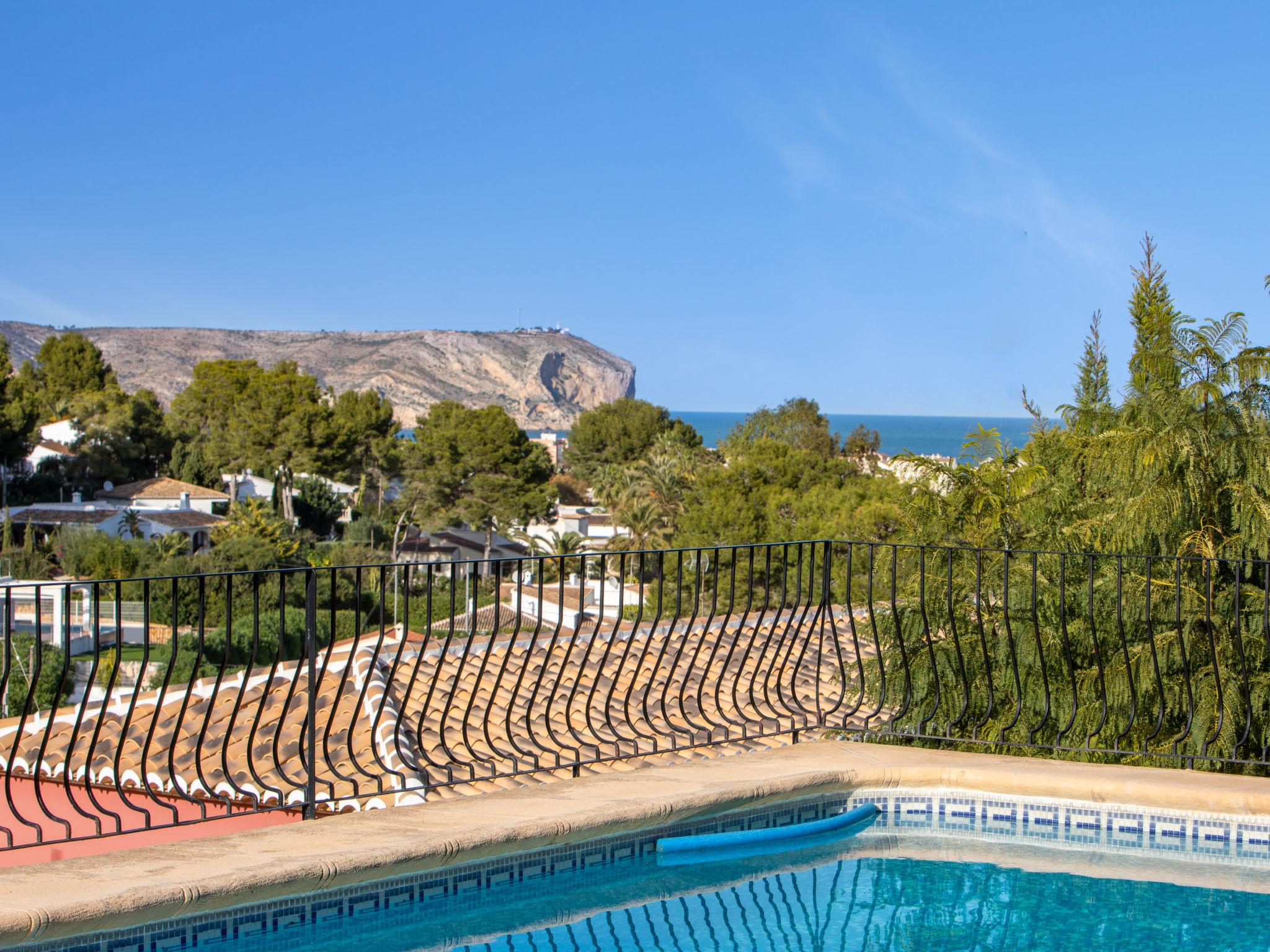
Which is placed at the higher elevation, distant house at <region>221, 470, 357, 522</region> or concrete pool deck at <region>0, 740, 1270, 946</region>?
distant house at <region>221, 470, 357, 522</region>

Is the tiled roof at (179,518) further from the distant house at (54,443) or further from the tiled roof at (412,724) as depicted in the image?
the tiled roof at (412,724)

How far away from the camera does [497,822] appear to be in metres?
4.00

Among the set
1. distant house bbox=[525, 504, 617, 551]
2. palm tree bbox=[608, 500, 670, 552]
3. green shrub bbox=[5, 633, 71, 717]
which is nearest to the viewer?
green shrub bbox=[5, 633, 71, 717]

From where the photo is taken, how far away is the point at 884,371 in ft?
354

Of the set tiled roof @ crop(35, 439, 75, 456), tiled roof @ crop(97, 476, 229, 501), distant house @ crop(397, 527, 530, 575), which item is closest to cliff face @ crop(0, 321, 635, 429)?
tiled roof @ crop(35, 439, 75, 456)

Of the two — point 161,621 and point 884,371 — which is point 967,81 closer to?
point 161,621

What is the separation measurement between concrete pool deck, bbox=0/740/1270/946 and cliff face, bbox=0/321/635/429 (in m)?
134

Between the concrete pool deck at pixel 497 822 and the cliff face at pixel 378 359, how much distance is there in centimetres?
13432

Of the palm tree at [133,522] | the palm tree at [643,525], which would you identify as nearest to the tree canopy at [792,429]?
the palm tree at [643,525]

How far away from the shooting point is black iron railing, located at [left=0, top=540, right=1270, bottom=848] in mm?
4230

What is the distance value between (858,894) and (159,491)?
55.6m

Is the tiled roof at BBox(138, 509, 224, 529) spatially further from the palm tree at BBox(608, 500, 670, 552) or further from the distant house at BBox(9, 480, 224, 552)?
the palm tree at BBox(608, 500, 670, 552)

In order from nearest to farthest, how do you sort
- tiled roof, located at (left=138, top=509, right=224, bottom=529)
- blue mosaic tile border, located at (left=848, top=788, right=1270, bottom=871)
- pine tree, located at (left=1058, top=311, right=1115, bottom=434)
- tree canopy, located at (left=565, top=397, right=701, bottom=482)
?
blue mosaic tile border, located at (left=848, top=788, right=1270, bottom=871)
pine tree, located at (left=1058, top=311, right=1115, bottom=434)
tiled roof, located at (left=138, top=509, right=224, bottom=529)
tree canopy, located at (left=565, top=397, right=701, bottom=482)

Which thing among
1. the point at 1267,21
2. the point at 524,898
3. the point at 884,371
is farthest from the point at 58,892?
the point at 884,371
